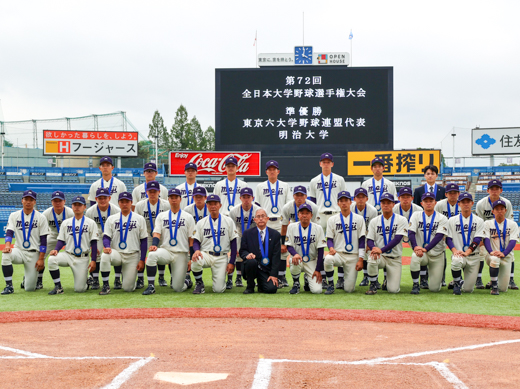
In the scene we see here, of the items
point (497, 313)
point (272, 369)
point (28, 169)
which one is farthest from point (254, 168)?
point (28, 169)

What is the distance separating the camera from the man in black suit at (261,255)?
7.81 meters

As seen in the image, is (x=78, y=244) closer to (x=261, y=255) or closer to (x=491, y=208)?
(x=261, y=255)

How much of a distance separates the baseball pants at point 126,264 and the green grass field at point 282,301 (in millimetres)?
169

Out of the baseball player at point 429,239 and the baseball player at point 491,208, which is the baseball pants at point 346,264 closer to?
the baseball player at point 429,239

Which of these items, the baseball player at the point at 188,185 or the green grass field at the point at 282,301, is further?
the baseball player at the point at 188,185

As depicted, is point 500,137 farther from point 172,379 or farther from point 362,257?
point 172,379

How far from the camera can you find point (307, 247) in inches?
314

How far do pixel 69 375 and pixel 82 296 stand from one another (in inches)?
160

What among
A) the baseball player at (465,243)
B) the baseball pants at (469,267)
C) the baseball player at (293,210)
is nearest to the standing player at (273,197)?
the baseball player at (293,210)

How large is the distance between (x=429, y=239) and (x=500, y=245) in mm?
1213

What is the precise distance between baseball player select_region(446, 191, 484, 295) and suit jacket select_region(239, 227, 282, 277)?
275 cm

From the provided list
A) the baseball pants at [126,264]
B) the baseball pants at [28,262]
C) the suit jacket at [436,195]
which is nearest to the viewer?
the baseball pants at [126,264]

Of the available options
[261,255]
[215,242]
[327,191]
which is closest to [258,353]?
[261,255]

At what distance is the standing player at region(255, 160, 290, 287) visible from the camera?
9031 mm
